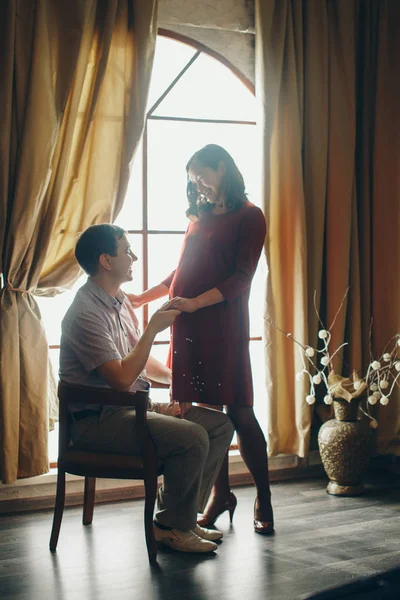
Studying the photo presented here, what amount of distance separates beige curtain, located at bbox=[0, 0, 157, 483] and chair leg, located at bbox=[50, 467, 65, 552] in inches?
18.8

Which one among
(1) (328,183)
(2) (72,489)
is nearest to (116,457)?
(2) (72,489)

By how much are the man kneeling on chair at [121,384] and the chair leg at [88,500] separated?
0.40 metres

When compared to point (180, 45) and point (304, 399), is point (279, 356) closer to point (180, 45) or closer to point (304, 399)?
point (304, 399)

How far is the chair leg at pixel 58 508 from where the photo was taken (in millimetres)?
2684

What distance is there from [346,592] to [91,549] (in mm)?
2262

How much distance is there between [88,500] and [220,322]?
97 cm

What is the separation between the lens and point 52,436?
3.91 metres

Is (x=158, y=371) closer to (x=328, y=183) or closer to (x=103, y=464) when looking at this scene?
(x=103, y=464)

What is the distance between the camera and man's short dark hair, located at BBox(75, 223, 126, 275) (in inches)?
105

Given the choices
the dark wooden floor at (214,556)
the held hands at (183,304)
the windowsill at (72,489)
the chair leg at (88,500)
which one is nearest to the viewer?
the dark wooden floor at (214,556)

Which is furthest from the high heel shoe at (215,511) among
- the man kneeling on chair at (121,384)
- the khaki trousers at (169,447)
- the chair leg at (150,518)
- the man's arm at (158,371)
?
the man's arm at (158,371)

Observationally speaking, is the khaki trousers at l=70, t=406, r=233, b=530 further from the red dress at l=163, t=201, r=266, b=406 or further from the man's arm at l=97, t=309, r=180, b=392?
the red dress at l=163, t=201, r=266, b=406

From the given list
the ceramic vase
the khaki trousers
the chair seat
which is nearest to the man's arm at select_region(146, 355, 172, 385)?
the khaki trousers

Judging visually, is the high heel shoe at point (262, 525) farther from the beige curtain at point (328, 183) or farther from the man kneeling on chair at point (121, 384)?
the beige curtain at point (328, 183)
